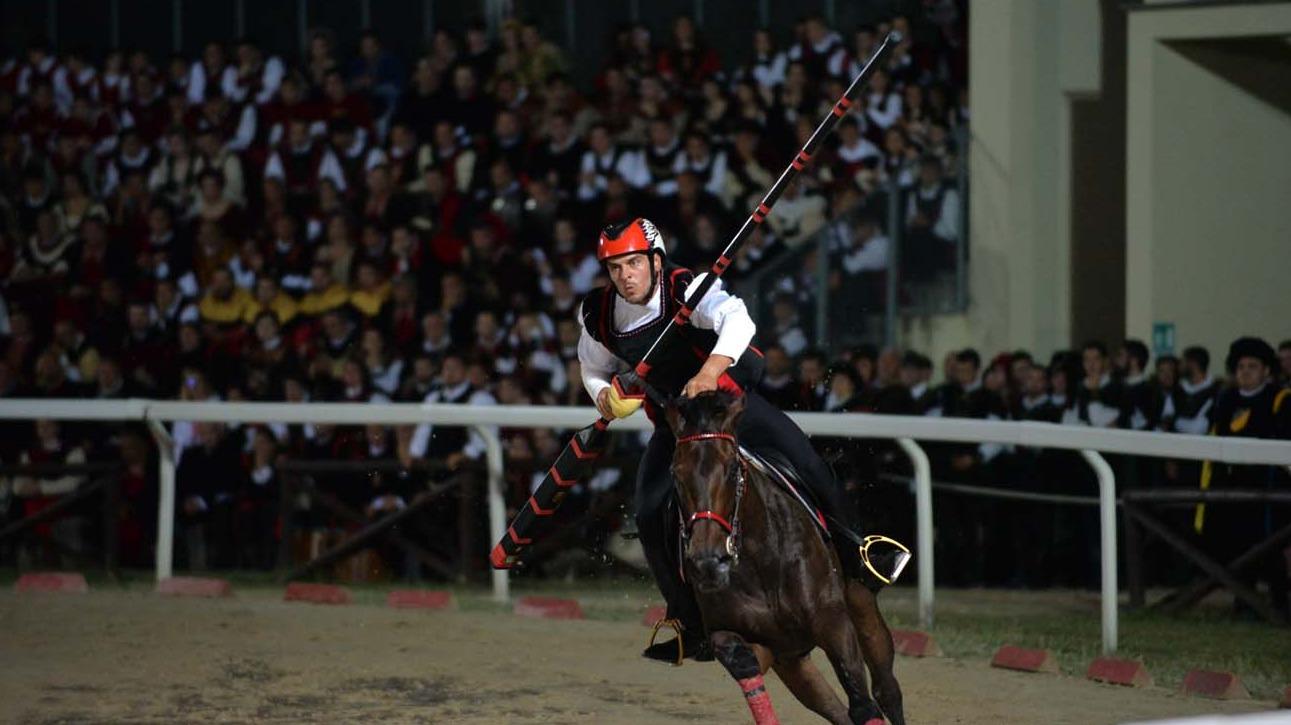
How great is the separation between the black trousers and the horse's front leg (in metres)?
0.31

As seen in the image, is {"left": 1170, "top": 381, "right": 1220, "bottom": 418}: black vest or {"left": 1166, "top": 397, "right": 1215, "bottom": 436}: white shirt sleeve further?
{"left": 1170, "top": 381, "right": 1220, "bottom": 418}: black vest

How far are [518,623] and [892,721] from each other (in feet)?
13.8

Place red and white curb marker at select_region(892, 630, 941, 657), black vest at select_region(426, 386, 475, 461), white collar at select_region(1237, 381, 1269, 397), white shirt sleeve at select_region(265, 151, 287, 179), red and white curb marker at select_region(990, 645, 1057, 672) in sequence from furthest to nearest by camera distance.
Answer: white shirt sleeve at select_region(265, 151, 287, 179)
black vest at select_region(426, 386, 475, 461)
white collar at select_region(1237, 381, 1269, 397)
red and white curb marker at select_region(892, 630, 941, 657)
red and white curb marker at select_region(990, 645, 1057, 672)

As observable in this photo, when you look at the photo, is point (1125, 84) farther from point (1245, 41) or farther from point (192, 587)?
point (192, 587)

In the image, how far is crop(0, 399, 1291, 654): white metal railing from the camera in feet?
30.6

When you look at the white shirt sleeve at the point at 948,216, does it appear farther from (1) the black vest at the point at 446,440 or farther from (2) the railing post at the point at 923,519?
(2) the railing post at the point at 923,519

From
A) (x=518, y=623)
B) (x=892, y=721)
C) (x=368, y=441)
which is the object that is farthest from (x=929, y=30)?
(x=892, y=721)

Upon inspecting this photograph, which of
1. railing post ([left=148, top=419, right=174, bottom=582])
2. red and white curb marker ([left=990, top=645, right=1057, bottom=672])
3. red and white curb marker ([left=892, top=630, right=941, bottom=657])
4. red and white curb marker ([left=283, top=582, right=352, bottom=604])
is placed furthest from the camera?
→ railing post ([left=148, top=419, right=174, bottom=582])

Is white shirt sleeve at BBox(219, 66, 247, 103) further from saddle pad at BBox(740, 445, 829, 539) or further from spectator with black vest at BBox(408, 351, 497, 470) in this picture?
saddle pad at BBox(740, 445, 829, 539)

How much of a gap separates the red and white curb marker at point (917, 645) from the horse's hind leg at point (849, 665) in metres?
3.10

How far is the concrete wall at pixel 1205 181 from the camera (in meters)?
13.9

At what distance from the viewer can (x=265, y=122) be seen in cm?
1886

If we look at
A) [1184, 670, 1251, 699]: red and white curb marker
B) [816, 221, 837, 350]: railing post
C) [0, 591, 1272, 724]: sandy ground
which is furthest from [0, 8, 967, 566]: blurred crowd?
[1184, 670, 1251, 699]: red and white curb marker

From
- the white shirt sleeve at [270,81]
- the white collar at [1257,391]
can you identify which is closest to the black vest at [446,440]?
the white collar at [1257,391]
